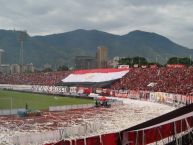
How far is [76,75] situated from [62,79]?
5.11 metres

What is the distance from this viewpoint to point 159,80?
302 ft

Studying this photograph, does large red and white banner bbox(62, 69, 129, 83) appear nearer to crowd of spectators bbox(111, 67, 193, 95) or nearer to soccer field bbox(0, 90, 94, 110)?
crowd of spectators bbox(111, 67, 193, 95)

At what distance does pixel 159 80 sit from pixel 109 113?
40.2 metres

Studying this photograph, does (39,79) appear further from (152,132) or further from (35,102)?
(152,132)

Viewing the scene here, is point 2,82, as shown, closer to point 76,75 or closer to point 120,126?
point 76,75

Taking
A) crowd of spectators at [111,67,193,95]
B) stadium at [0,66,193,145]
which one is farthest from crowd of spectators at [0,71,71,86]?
crowd of spectators at [111,67,193,95]

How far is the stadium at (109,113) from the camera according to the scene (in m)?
20.0

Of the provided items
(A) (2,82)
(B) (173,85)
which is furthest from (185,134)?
(A) (2,82)

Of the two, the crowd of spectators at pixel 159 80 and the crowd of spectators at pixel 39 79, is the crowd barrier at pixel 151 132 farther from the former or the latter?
the crowd of spectators at pixel 39 79

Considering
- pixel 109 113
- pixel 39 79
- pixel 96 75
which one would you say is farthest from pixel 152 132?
pixel 39 79

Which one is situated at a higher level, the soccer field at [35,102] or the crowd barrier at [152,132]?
the crowd barrier at [152,132]

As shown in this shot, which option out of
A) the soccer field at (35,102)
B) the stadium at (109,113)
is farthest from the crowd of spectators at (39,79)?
the soccer field at (35,102)

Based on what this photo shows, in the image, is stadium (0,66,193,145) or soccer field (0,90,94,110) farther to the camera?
soccer field (0,90,94,110)

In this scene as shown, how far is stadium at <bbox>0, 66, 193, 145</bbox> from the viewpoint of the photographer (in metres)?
20.0
